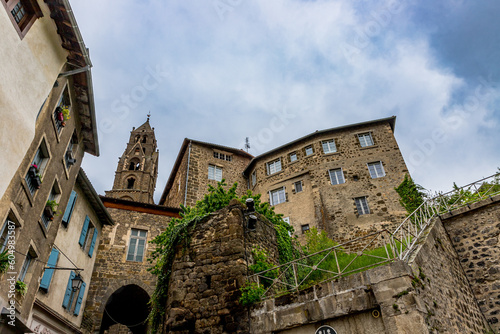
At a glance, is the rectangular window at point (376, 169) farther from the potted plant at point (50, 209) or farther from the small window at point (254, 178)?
the potted plant at point (50, 209)

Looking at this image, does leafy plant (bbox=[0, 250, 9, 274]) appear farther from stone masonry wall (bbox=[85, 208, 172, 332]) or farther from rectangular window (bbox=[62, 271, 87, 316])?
stone masonry wall (bbox=[85, 208, 172, 332])

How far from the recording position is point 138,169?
44.1m

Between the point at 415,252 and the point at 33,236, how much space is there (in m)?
9.23

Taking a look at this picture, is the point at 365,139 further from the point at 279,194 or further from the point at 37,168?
the point at 37,168

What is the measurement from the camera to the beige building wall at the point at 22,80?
7.04 meters

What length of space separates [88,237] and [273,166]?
11.8m

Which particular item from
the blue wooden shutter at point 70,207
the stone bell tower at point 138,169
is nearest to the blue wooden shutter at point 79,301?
the blue wooden shutter at point 70,207

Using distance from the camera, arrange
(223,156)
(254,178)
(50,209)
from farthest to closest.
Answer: (223,156), (254,178), (50,209)

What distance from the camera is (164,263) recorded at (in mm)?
9562

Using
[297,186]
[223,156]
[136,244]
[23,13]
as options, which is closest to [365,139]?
[297,186]

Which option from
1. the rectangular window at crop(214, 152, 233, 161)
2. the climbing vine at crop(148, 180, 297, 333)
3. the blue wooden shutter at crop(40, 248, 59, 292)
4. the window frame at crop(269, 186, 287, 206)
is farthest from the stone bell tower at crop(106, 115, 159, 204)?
the climbing vine at crop(148, 180, 297, 333)

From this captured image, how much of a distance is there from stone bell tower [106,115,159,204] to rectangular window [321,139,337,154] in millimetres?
24361

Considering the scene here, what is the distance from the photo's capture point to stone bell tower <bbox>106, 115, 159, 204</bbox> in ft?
132

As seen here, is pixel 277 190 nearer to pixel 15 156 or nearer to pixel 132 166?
→ pixel 15 156
